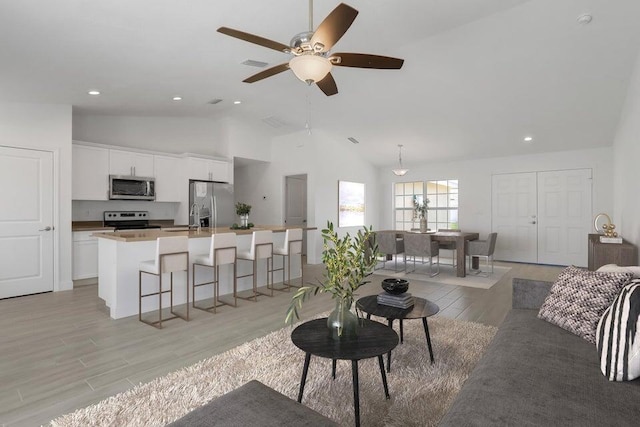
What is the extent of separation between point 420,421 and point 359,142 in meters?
6.55

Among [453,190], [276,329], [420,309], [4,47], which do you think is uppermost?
[4,47]

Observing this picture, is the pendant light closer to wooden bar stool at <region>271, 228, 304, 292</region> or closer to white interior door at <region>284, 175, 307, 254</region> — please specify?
white interior door at <region>284, 175, 307, 254</region>

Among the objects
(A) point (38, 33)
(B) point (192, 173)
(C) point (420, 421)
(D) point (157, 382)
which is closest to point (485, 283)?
(C) point (420, 421)

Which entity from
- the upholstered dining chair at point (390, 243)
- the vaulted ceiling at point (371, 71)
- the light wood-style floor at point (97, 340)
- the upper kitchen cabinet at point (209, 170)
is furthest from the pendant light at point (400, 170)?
the upper kitchen cabinet at point (209, 170)

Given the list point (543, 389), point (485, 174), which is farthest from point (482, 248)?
point (543, 389)

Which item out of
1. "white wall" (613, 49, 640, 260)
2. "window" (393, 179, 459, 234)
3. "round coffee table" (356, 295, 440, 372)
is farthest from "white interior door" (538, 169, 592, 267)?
"round coffee table" (356, 295, 440, 372)

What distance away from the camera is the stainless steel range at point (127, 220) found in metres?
5.64

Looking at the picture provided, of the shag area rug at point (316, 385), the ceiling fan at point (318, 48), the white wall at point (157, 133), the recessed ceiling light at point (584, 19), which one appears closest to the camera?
the shag area rug at point (316, 385)

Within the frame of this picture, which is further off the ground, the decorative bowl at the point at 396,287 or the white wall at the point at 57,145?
the white wall at the point at 57,145

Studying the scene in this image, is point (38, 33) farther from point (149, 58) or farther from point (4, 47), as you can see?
point (149, 58)

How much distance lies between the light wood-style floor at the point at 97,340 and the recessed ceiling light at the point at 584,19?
121 inches

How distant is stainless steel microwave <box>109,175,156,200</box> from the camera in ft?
17.9

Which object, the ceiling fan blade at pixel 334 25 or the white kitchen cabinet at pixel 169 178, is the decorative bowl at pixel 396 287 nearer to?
the ceiling fan blade at pixel 334 25

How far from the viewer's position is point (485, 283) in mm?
5262
